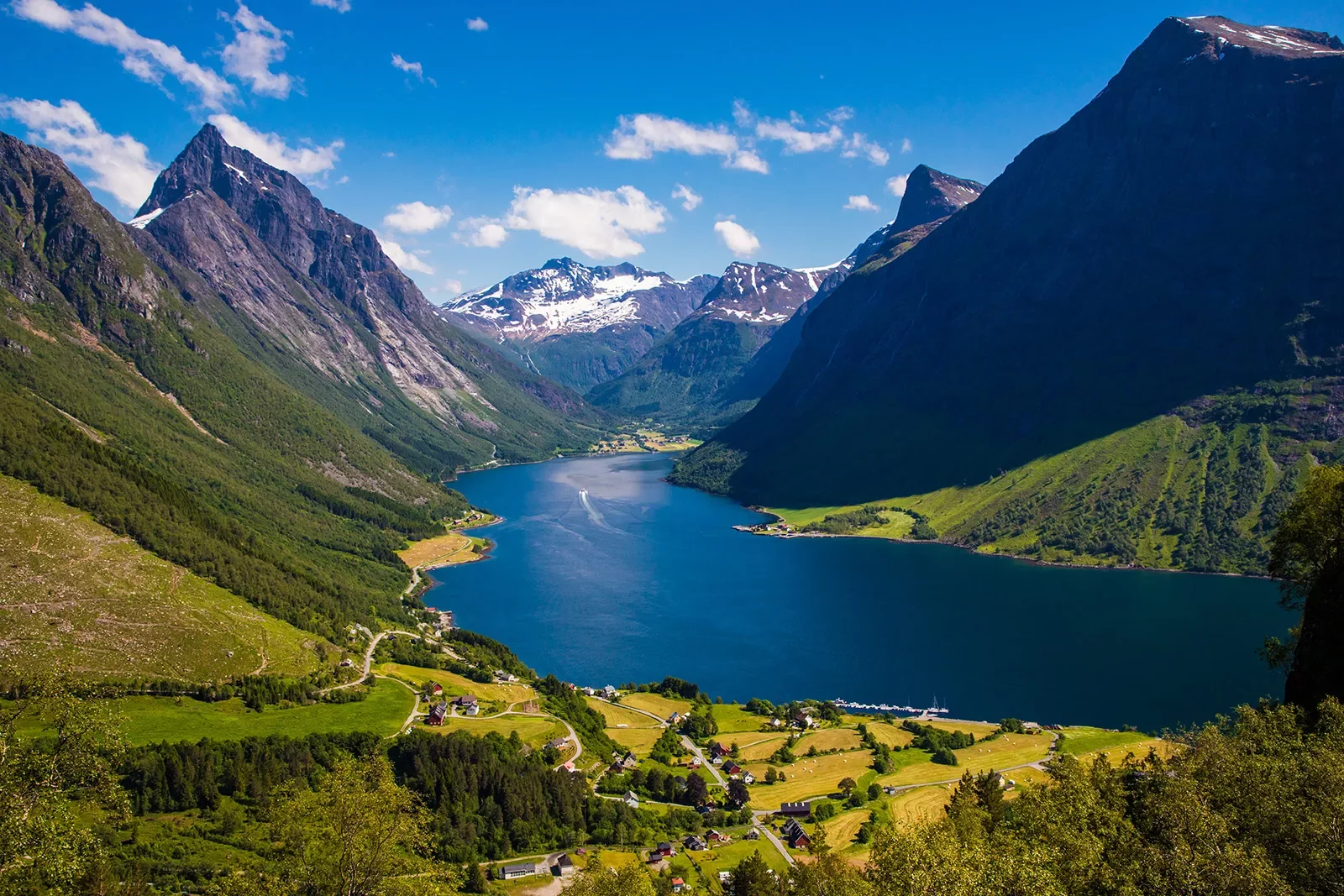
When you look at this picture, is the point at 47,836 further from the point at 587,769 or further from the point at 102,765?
the point at 587,769

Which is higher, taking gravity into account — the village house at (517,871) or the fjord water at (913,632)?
the fjord water at (913,632)

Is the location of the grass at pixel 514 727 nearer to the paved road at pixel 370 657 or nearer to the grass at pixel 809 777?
the paved road at pixel 370 657

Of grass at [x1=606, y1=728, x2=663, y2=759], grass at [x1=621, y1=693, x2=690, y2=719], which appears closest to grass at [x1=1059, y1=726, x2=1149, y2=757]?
grass at [x1=606, y1=728, x2=663, y2=759]

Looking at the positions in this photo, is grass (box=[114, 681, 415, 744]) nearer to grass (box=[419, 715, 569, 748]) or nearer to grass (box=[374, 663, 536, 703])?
grass (box=[419, 715, 569, 748])

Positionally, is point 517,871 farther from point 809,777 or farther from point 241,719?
point 241,719

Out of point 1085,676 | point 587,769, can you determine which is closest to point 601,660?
point 587,769

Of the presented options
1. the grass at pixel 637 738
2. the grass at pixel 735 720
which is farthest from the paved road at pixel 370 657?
the grass at pixel 735 720
